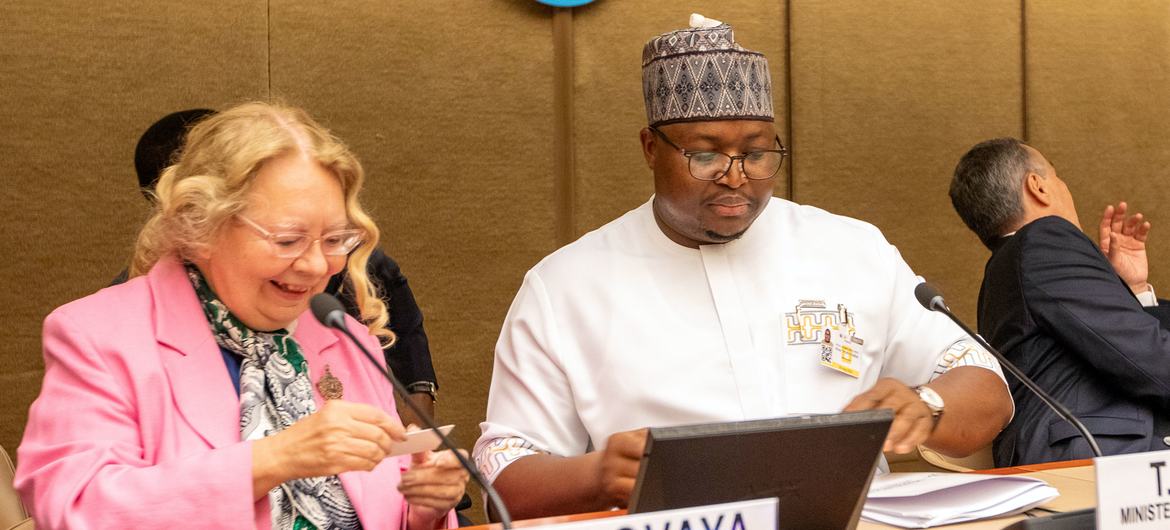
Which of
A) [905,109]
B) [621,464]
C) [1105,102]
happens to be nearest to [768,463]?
[621,464]

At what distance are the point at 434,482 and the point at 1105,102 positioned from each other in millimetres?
4408

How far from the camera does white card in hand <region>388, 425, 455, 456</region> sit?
69.3 inches

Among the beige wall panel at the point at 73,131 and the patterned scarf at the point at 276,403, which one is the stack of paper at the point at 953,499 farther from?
the beige wall panel at the point at 73,131

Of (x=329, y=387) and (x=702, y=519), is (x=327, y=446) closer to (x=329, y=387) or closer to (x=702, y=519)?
(x=329, y=387)

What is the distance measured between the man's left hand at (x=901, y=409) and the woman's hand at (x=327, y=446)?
87cm

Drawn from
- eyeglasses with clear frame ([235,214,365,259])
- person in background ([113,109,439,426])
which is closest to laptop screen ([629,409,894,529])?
eyeglasses with clear frame ([235,214,365,259])

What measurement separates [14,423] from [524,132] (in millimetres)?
2066

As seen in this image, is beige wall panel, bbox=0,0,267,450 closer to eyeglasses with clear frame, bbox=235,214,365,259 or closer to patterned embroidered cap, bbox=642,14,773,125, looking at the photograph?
patterned embroidered cap, bbox=642,14,773,125

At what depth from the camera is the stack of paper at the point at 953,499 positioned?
2.04 meters

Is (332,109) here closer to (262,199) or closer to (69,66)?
(69,66)

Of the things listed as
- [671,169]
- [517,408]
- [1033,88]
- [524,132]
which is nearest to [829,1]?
[1033,88]

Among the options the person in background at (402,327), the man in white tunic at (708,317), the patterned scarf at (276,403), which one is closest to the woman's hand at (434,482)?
the patterned scarf at (276,403)

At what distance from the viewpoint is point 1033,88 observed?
5273mm

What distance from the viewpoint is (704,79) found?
259cm
